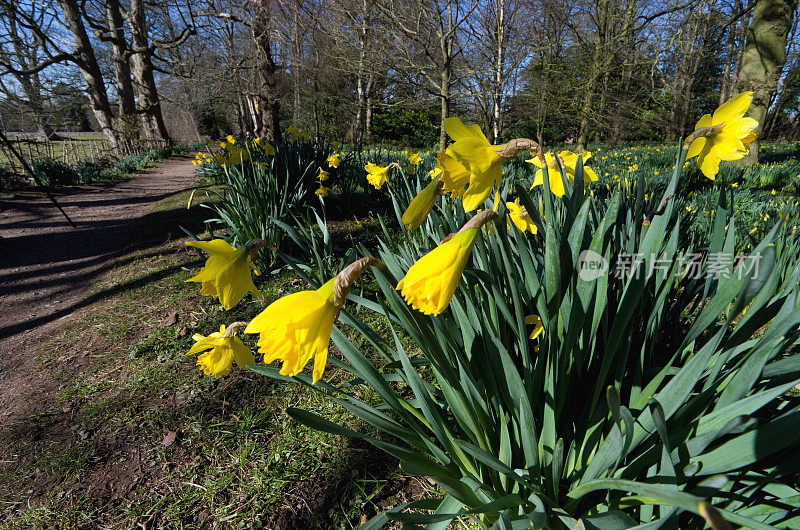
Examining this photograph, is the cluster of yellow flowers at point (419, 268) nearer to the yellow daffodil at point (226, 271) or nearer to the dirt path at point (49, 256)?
the yellow daffodil at point (226, 271)

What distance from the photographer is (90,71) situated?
38.7 feet

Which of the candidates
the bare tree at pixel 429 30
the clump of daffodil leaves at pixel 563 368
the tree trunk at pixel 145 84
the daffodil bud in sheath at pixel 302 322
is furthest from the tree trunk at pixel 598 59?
the tree trunk at pixel 145 84

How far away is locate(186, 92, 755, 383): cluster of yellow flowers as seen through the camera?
0.70 meters

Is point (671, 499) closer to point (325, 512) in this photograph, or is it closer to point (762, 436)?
point (762, 436)

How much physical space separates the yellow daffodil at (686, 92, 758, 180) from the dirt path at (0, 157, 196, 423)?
3273 millimetres

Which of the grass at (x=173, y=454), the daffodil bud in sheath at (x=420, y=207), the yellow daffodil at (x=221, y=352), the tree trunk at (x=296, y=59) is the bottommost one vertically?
the grass at (x=173, y=454)

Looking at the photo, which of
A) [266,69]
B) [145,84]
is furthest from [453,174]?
[145,84]

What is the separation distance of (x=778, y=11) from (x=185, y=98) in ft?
103

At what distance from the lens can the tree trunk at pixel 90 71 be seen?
11.6 m

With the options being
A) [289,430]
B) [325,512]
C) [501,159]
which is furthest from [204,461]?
[501,159]

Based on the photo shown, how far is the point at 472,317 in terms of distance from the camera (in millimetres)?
1051

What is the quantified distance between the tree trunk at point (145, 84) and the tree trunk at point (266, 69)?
254 inches

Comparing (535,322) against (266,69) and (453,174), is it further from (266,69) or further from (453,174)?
(266,69)

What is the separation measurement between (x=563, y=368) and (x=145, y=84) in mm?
18839
